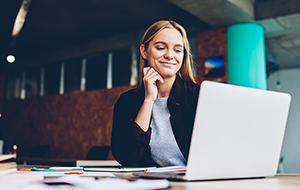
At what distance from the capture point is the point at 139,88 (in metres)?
1.66

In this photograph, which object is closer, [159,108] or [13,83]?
[159,108]

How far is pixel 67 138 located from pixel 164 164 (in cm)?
717

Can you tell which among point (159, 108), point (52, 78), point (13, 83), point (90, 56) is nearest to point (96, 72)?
point (90, 56)

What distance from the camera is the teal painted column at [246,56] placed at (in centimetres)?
534

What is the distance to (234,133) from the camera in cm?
85

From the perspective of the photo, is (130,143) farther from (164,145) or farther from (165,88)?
(165,88)

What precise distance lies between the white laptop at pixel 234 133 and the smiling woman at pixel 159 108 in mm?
467

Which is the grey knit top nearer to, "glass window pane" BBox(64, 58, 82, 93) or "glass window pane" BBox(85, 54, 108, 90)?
"glass window pane" BBox(85, 54, 108, 90)

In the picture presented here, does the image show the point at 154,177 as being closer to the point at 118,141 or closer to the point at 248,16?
the point at 118,141

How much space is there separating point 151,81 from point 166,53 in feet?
0.66

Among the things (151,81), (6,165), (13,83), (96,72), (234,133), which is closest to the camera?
(6,165)

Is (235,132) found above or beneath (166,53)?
beneath

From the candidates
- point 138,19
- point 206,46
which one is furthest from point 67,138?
point 206,46

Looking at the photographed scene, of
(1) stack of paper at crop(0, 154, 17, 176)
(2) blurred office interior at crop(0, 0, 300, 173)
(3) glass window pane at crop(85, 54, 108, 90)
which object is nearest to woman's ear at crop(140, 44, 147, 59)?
(1) stack of paper at crop(0, 154, 17, 176)
